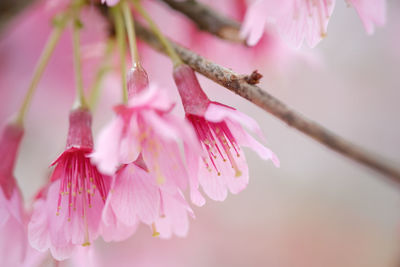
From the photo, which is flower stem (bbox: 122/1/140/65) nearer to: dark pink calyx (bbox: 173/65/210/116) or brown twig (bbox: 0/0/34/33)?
dark pink calyx (bbox: 173/65/210/116)

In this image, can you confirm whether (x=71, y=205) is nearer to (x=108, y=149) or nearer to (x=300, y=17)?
(x=108, y=149)

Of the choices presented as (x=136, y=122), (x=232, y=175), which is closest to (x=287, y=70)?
(x=232, y=175)

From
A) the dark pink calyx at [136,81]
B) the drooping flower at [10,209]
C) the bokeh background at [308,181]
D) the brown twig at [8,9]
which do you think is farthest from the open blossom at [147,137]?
the bokeh background at [308,181]

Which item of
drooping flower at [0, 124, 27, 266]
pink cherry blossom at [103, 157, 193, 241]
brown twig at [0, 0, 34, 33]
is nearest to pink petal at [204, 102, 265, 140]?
pink cherry blossom at [103, 157, 193, 241]

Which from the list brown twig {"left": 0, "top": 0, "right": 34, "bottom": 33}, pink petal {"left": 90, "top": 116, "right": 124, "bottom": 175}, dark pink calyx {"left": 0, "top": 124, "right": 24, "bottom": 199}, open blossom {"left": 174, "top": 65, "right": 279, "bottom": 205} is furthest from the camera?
brown twig {"left": 0, "top": 0, "right": 34, "bottom": 33}

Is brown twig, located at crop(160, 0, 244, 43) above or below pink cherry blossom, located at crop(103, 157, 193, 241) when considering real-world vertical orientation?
above

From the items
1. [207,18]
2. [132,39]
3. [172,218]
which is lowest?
[172,218]

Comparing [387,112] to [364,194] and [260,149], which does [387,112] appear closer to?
[364,194]

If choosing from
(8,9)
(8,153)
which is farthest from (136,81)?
(8,9)
